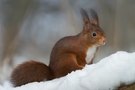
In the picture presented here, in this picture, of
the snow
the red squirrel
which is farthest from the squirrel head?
the snow

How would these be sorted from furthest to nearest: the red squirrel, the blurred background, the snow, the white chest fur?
the blurred background → the white chest fur → the red squirrel → the snow

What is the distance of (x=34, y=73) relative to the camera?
144 cm

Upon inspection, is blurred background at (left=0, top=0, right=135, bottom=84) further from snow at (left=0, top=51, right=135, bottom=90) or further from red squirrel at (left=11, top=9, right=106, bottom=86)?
snow at (left=0, top=51, right=135, bottom=90)

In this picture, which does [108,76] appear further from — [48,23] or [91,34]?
[48,23]

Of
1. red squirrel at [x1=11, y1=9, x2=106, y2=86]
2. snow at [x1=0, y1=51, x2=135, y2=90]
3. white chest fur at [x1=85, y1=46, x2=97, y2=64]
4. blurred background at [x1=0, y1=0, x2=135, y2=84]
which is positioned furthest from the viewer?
blurred background at [x1=0, y1=0, x2=135, y2=84]

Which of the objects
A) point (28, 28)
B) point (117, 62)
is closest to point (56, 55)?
point (117, 62)

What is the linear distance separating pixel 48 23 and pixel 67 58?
710 mm

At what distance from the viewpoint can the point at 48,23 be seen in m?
2.16

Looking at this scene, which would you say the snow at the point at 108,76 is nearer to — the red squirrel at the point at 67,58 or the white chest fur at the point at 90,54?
the red squirrel at the point at 67,58

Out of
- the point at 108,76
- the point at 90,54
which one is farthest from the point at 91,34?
the point at 108,76

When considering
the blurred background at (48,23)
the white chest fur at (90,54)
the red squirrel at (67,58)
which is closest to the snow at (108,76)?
the red squirrel at (67,58)

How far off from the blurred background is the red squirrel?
491 millimetres

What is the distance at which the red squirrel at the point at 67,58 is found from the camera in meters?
1.44

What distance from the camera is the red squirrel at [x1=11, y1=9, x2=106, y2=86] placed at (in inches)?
56.5
